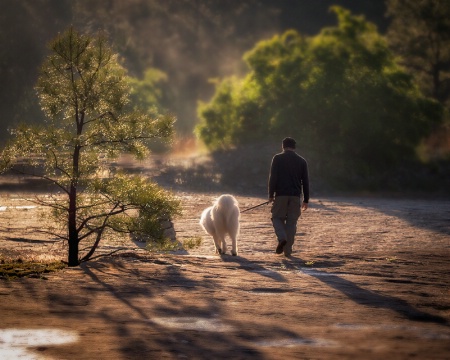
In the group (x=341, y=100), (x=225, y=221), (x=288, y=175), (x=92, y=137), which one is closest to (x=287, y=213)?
(x=288, y=175)

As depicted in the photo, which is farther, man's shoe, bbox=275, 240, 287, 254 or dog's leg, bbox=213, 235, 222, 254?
dog's leg, bbox=213, 235, 222, 254

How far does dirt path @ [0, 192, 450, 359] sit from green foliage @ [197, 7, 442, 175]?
16.8 meters

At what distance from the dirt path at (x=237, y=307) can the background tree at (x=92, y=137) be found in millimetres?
792

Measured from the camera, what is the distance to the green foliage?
31016 mm

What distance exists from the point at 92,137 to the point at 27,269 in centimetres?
231

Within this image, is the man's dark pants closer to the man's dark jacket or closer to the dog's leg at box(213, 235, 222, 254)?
the man's dark jacket

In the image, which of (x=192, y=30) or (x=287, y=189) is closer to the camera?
(x=287, y=189)

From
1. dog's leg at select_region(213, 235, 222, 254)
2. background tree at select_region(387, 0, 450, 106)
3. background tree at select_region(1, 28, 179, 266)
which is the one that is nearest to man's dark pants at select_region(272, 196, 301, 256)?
dog's leg at select_region(213, 235, 222, 254)

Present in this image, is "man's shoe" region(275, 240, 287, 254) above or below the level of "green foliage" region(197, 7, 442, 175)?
below

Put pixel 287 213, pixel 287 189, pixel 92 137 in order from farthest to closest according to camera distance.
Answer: pixel 287 213, pixel 287 189, pixel 92 137

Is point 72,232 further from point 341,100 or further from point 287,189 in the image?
point 341,100

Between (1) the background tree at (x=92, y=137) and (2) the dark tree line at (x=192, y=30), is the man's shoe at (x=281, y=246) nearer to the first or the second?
(1) the background tree at (x=92, y=137)

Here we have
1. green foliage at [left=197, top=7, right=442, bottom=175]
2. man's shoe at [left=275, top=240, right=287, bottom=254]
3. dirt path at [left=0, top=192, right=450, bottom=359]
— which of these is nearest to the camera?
dirt path at [left=0, top=192, right=450, bottom=359]

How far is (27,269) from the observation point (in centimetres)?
1052
